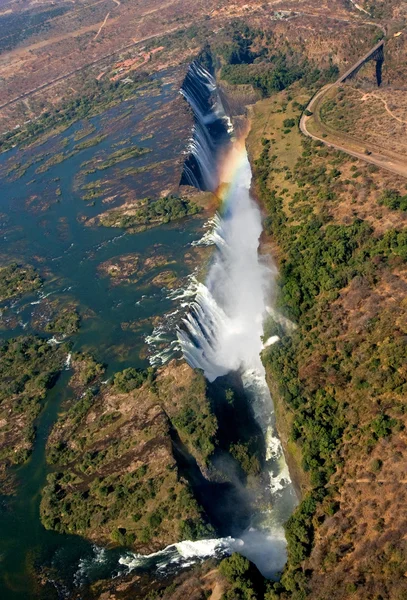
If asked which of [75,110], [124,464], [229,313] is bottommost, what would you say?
[229,313]

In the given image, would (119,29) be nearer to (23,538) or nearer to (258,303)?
(258,303)

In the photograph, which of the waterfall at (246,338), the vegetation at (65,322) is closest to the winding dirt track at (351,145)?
the waterfall at (246,338)

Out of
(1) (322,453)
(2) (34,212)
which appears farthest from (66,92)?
(1) (322,453)

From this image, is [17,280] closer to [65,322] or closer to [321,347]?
[65,322]

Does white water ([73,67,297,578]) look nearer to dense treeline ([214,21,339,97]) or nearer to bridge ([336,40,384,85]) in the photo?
dense treeline ([214,21,339,97])

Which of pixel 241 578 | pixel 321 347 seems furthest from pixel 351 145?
pixel 241 578
